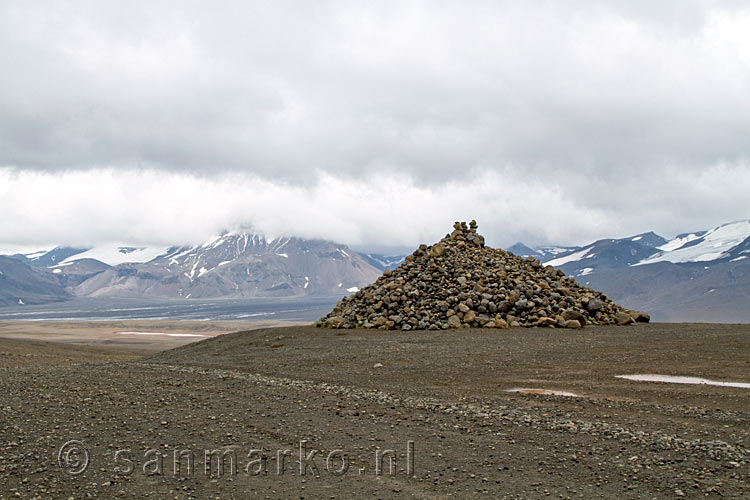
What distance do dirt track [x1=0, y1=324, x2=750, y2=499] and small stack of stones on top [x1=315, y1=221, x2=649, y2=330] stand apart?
979 centimetres

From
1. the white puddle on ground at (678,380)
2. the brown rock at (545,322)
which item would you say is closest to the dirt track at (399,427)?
the white puddle on ground at (678,380)

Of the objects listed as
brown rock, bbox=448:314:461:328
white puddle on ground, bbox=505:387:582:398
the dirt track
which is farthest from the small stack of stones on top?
white puddle on ground, bbox=505:387:582:398

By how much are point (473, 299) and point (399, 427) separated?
20.4 metres

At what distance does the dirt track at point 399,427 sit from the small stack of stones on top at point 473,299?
32.1 feet

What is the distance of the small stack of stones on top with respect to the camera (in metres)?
29.2

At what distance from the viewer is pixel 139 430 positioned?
1009cm

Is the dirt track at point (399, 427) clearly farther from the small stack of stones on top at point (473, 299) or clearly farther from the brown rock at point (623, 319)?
the brown rock at point (623, 319)

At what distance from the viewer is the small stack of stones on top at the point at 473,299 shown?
29.2m

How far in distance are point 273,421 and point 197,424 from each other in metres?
1.34

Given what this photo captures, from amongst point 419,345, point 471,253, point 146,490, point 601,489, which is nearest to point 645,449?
point 601,489

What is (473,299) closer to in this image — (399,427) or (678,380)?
(678,380)

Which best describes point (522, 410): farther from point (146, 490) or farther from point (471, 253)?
point (471, 253)

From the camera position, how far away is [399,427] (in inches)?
416

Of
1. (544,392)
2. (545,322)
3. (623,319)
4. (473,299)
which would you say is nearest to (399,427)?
(544,392)
